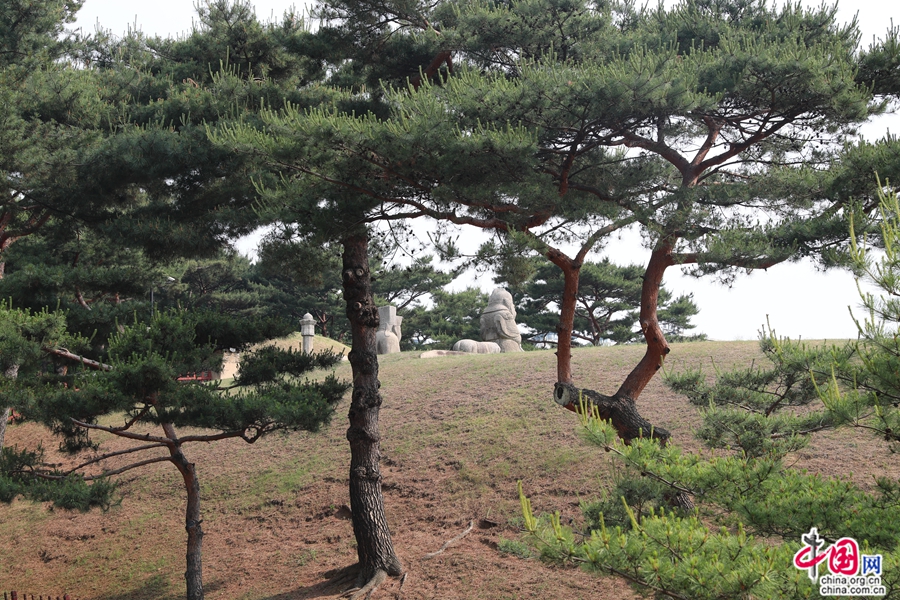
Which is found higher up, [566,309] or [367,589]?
[566,309]

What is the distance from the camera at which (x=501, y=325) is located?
20250 millimetres

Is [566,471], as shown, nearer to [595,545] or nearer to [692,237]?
[692,237]

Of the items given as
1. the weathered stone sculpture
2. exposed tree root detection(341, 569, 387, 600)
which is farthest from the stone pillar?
exposed tree root detection(341, 569, 387, 600)

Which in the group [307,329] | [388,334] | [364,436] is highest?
[307,329]

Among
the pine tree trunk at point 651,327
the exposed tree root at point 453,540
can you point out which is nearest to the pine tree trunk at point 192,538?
the exposed tree root at point 453,540

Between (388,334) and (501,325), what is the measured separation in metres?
3.86

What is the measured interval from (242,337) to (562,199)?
4.02m

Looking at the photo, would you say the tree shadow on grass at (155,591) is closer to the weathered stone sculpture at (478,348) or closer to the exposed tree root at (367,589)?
the exposed tree root at (367,589)

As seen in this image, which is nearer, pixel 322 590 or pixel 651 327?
pixel 651 327

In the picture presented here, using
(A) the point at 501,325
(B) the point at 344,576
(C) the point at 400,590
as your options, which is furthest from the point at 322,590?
(A) the point at 501,325

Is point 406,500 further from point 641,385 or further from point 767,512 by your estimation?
point 767,512

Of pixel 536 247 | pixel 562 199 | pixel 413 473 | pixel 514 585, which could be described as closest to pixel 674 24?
pixel 562 199
